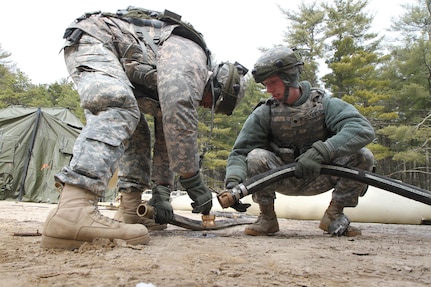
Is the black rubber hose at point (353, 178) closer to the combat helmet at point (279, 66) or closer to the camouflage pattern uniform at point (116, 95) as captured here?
the camouflage pattern uniform at point (116, 95)

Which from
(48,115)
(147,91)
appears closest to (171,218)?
(147,91)

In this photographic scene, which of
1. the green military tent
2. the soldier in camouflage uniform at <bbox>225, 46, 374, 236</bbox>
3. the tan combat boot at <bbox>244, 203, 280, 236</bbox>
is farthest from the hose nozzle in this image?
the green military tent

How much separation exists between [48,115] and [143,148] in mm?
7507

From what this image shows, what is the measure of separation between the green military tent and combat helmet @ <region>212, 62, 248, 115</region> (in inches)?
294

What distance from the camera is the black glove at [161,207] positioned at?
8.46 feet

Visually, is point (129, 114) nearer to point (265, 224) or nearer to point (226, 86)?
point (226, 86)

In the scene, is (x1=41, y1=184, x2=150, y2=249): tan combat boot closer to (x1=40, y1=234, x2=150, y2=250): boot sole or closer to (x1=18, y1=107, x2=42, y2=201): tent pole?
(x1=40, y1=234, x2=150, y2=250): boot sole

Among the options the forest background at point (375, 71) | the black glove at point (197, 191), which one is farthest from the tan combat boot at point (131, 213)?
the forest background at point (375, 71)

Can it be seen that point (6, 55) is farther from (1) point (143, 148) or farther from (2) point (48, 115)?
(1) point (143, 148)

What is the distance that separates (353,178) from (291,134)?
1.85 feet

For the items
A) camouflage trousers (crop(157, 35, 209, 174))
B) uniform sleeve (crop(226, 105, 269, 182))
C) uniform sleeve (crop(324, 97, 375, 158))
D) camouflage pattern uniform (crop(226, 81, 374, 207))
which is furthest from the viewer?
uniform sleeve (crop(226, 105, 269, 182))

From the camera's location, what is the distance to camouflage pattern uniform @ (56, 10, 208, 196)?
5.87 ft

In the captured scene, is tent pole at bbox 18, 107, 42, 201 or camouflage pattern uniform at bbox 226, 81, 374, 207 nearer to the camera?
camouflage pattern uniform at bbox 226, 81, 374, 207

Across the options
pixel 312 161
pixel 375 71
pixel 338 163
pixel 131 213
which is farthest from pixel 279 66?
pixel 375 71
